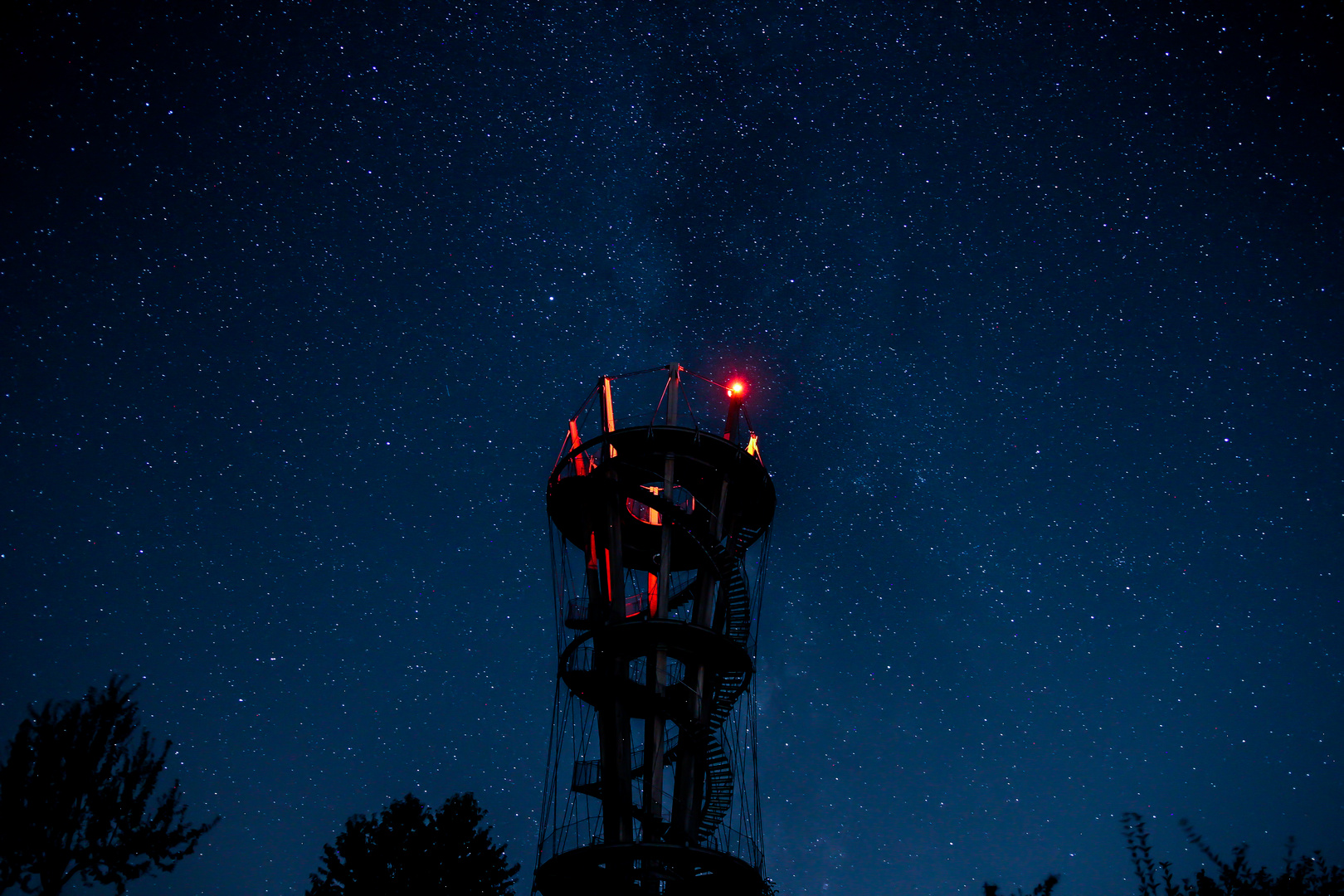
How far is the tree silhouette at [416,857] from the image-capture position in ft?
93.7

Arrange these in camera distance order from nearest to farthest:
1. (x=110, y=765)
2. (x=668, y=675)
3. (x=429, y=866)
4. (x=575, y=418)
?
(x=110, y=765), (x=668, y=675), (x=429, y=866), (x=575, y=418)

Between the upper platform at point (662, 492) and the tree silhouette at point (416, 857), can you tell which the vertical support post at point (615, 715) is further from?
the tree silhouette at point (416, 857)

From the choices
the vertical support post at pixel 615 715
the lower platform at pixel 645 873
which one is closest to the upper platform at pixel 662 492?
the vertical support post at pixel 615 715

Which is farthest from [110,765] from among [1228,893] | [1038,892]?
[1228,893]

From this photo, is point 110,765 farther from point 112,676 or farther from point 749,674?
point 749,674

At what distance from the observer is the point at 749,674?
27219 millimetres

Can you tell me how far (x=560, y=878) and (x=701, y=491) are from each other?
45.2 feet

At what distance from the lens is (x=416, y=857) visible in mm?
29516

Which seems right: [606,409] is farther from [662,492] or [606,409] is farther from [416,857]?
[416,857]

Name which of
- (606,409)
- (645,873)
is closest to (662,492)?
(606,409)

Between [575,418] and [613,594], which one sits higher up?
[575,418]

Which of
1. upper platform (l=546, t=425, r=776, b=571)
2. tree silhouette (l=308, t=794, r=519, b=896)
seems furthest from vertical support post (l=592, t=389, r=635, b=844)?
tree silhouette (l=308, t=794, r=519, b=896)

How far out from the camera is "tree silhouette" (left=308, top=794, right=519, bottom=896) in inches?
1125

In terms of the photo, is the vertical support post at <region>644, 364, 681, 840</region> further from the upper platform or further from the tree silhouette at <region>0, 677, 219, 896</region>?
the tree silhouette at <region>0, 677, 219, 896</region>
